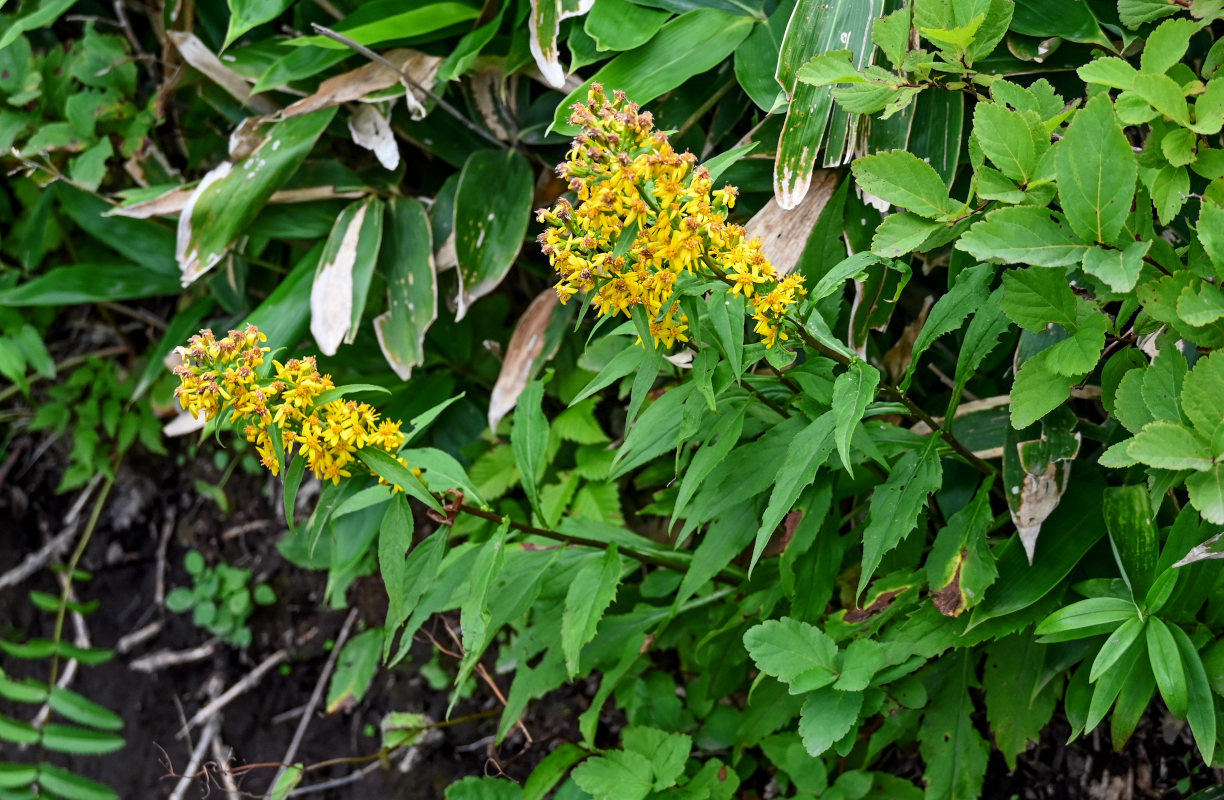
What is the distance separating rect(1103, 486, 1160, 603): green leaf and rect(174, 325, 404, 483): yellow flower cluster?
0.85 metres

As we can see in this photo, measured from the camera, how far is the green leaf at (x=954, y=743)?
1312 mm

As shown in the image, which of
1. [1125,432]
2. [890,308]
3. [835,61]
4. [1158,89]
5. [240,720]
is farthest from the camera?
[240,720]

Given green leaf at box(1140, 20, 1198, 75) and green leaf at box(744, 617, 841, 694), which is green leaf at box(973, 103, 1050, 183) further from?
green leaf at box(744, 617, 841, 694)

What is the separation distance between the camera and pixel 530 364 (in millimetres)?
1820

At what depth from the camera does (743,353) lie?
3.42ft

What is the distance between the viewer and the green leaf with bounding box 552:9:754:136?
1529 mm

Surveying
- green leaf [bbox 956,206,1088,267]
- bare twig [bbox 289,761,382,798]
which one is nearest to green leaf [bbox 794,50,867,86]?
green leaf [bbox 956,206,1088,267]

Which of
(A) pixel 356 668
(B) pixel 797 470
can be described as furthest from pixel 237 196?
(B) pixel 797 470

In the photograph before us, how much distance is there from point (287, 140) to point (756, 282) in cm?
125

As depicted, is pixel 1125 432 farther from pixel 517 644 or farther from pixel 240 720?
pixel 240 720

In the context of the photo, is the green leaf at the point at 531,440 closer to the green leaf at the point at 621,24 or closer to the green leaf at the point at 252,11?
the green leaf at the point at 621,24

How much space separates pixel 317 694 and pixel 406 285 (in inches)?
39.6

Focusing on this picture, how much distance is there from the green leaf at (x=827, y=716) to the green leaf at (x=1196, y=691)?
13.3 inches

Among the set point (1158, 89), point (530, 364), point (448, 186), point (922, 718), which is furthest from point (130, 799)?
point (1158, 89)
